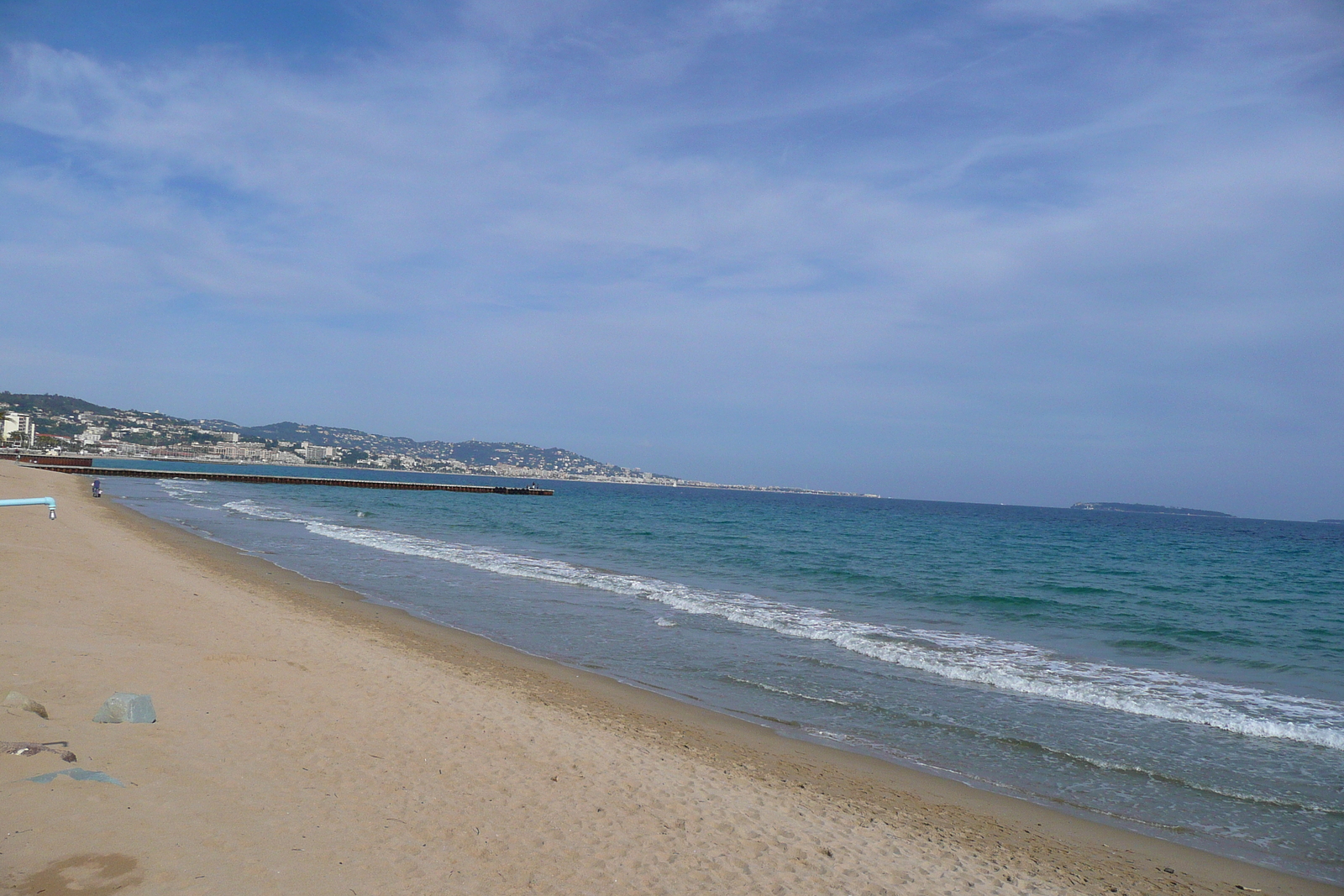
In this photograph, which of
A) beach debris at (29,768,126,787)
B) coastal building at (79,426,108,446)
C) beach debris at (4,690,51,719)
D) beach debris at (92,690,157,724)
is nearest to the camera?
beach debris at (29,768,126,787)

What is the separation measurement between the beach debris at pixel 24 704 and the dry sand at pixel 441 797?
66 millimetres

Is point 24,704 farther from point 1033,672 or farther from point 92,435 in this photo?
point 92,435

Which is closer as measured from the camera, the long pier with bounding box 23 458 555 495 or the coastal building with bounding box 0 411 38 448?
the long pier with bounding box 23 458 555 495

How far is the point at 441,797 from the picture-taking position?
5.42 metres

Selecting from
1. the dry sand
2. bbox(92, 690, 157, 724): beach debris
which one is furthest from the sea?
bbox(92, 690, 157, 724): beach debris

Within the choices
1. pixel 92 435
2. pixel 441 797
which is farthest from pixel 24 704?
pixel 92 435

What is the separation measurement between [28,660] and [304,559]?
15.6 meters

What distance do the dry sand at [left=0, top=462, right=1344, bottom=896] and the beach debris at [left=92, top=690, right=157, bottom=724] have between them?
4.9 inches

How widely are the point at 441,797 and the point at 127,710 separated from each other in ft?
8.38

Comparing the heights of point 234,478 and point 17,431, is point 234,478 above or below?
below

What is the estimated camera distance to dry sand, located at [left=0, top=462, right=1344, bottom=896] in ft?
13.7

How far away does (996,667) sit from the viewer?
12.1 m

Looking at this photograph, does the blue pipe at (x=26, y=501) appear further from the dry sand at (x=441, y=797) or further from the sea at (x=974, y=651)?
the sea at (x=974, y=651)

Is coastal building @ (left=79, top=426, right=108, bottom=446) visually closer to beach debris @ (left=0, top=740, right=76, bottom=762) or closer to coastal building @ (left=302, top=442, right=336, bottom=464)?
coastal building @ (left=302, top=442, right=336, bottom=464)
